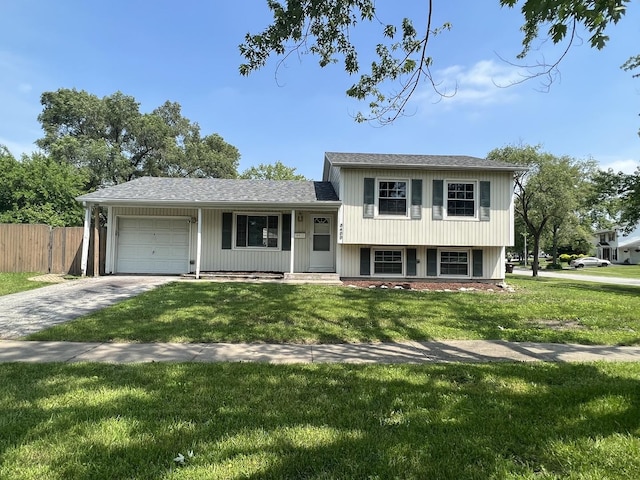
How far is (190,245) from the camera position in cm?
1505

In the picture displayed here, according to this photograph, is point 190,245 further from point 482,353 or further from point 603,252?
point 603,252

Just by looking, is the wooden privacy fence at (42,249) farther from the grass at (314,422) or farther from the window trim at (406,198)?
the grass at (314,422)

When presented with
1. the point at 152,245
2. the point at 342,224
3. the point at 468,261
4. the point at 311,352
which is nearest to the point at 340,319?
the point at 311,352

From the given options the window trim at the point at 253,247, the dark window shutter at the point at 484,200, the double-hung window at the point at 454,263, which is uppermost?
the dark window shutter at the point at 484,200

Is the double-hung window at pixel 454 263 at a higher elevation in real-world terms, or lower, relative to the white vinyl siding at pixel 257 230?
lower

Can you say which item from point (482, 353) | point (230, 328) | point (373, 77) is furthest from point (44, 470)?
point (373, 77)

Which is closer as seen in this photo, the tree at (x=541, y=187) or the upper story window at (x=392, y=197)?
the upper story window at (x=392, y=197)

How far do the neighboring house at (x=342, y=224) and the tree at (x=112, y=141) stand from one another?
14982mm

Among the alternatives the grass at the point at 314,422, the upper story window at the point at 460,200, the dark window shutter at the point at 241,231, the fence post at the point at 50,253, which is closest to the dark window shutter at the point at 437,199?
the upper story window at the point at 460,200

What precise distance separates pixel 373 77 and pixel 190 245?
448 inches

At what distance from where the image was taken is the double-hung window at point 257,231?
49.4 ft

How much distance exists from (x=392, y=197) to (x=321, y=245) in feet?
10.6

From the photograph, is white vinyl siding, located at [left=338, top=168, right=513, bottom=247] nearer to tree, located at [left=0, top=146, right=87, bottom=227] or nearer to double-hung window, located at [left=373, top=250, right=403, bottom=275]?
double-hung window, located at [left=373, top=250, right=403, bottom=275]

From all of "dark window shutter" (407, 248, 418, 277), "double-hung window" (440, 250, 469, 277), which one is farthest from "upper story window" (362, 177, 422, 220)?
"double-hung window" (440, 250, 469, 277)
